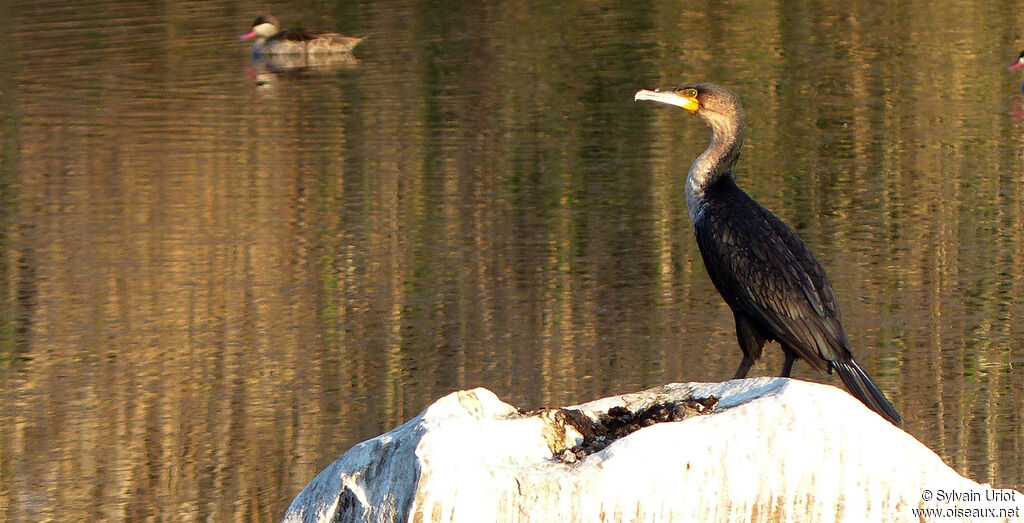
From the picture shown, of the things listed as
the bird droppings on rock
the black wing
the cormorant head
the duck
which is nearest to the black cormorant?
the black wing

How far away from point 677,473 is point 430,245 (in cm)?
586

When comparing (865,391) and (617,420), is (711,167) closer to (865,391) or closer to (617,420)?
(865,391)

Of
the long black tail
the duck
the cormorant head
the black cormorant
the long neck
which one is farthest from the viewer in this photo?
the duck

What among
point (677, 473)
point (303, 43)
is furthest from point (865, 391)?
point (303, 43)

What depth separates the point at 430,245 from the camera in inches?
381

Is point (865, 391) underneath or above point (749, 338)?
A: underneath

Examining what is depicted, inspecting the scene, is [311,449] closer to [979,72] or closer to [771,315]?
[771,315]

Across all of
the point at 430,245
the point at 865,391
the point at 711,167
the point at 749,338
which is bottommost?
the point at 865,391

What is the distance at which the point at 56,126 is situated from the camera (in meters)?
14.1

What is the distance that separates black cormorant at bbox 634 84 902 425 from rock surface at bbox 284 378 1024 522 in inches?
55.1

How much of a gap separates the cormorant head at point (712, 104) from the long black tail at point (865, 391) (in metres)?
1.58

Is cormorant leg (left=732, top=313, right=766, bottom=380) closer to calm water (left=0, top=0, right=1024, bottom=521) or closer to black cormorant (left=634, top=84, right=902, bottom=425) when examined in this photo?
black cormorant (left=634, top=84, right=902, bottom=425)

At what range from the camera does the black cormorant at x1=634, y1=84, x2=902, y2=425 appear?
19.1 ft

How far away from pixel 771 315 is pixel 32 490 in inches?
123
